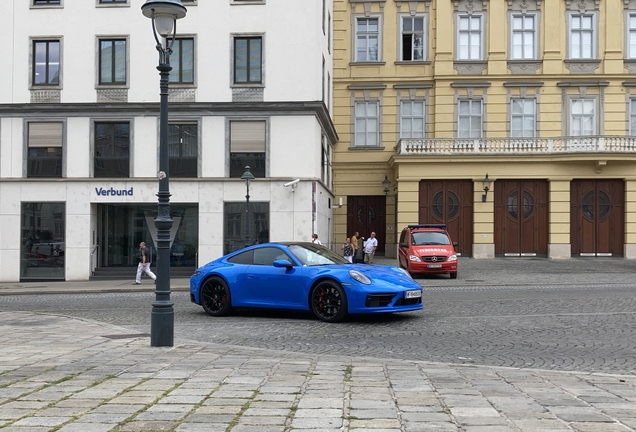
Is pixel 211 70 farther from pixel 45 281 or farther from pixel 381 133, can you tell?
pixel 381 133

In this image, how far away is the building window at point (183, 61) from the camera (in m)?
30.2

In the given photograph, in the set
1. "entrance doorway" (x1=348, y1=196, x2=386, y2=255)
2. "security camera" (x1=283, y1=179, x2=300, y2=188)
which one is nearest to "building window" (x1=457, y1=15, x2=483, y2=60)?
"entrance doorway" (x1=348, y1=196, x2=386, y2=255)

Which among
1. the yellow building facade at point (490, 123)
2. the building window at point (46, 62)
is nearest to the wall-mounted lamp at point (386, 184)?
the yellow building facade at point (490, 123)

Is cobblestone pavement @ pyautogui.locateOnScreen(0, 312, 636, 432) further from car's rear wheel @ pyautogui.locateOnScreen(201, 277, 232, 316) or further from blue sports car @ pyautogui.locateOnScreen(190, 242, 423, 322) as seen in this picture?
car's rear wheel @ pyautogui.locateOnScreen(201, 277, 232, 316)

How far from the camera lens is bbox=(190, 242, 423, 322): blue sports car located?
1311 cm

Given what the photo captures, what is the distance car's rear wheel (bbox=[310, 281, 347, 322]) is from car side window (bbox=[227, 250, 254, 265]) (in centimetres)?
165

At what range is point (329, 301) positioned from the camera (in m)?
13.4

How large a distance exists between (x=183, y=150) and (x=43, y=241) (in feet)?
21.9

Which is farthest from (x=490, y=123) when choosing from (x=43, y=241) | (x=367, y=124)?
(x=43, y=241)

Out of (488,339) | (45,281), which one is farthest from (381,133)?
(488,339)

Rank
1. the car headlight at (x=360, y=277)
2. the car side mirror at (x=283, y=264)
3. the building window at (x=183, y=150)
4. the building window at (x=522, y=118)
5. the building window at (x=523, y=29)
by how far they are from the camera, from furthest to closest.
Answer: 1. the building window at (x=522, y=118)
2. the building window at (x=523, y=29)
3. the building window at (x=183, y=150)
4. the car side mirror at (x=283, y=264)
5. the car headlight at (x=360, y=277)

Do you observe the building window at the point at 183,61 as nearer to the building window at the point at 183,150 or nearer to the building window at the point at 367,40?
the building window at the point at 183,150

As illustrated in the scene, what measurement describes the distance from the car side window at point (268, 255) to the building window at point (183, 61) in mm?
17127

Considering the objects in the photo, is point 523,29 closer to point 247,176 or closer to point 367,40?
point 367,40
